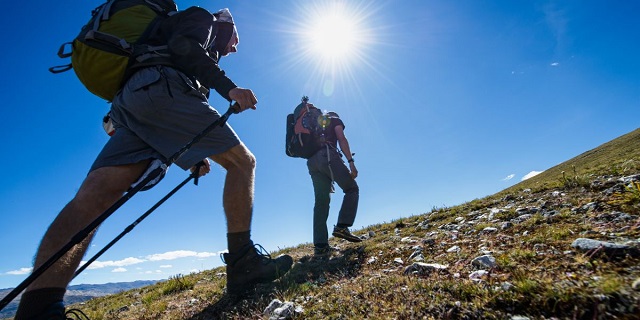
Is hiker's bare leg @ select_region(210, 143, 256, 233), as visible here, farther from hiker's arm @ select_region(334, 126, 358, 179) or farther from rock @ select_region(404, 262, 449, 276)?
hiker's arm @ select_region(334, 126, 358, 179)

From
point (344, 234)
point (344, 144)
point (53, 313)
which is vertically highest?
point (344, 144)

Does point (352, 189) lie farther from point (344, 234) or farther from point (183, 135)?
point (183, 135)

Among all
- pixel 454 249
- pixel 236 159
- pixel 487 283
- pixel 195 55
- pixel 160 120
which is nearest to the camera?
pixel 487 283

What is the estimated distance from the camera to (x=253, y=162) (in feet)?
15.4

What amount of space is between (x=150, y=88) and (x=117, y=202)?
4.71ft

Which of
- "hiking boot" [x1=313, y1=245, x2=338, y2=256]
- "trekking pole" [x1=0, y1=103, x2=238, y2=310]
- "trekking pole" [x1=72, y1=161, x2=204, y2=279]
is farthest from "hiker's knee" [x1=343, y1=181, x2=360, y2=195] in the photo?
"trekking pole" [x1=0, y1=103, x2=238, y2=310]

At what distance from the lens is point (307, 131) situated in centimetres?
834

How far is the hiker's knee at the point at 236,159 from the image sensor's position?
14.6 feet

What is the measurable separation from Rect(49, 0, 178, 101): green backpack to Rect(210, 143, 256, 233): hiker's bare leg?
5.17 feet

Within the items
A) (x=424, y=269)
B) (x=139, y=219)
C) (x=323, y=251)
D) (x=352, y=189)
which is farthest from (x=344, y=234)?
(x=139, y=219)

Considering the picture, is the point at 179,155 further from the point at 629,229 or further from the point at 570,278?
the point at 629,229

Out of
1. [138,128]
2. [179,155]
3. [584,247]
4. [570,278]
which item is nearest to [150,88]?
[138,128]

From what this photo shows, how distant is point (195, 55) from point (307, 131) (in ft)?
14.3

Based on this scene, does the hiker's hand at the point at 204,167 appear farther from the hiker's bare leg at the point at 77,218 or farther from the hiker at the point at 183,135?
the hiker's bare leg at the point at 77,218
